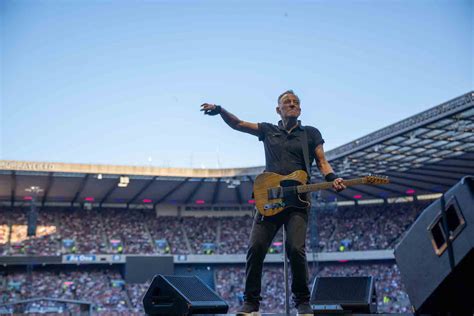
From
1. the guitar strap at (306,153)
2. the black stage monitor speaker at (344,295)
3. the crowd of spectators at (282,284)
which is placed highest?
the guitar strap at (306,153)

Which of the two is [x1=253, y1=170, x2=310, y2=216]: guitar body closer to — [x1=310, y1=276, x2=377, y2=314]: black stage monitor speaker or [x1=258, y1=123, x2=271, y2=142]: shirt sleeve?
[x1=258, y1=123, x2=271, y2=142]: shirt sleeve

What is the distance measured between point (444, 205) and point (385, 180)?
897mm

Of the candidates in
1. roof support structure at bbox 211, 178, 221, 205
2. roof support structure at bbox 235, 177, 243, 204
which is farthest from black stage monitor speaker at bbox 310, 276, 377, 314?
roof support structure at bbox 235, 177, 243, 204

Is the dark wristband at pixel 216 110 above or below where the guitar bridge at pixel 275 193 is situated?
above

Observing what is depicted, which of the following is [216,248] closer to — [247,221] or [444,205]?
[247,221]

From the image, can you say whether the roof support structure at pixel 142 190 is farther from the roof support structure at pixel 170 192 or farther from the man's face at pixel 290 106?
the man's face at pixel 290 106

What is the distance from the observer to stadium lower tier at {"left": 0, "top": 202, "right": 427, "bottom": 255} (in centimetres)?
3581

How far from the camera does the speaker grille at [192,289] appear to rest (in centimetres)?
579

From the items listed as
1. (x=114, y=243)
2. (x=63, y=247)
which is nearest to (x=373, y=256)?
(x=114, y=243)

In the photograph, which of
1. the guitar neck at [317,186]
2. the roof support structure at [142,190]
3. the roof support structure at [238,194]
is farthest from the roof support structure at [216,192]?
the guitar neck at [317,186]

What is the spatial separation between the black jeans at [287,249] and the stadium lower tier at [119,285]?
27194mm

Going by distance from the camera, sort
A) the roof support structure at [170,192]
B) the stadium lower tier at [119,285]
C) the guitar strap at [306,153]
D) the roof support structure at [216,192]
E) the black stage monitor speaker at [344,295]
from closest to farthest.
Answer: the guitar strap at [306,153]
the black stage monitor speaker at [344,295]
the stadium lower tier at [119,285]
the roof support structure at [170,192]
the roof support structure at [216,192]

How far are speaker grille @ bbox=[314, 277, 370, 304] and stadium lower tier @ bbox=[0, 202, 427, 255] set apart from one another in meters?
27.4

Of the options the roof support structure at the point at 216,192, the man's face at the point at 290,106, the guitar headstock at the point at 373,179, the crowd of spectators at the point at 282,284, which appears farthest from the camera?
the roof support structure at the point at 216,192
